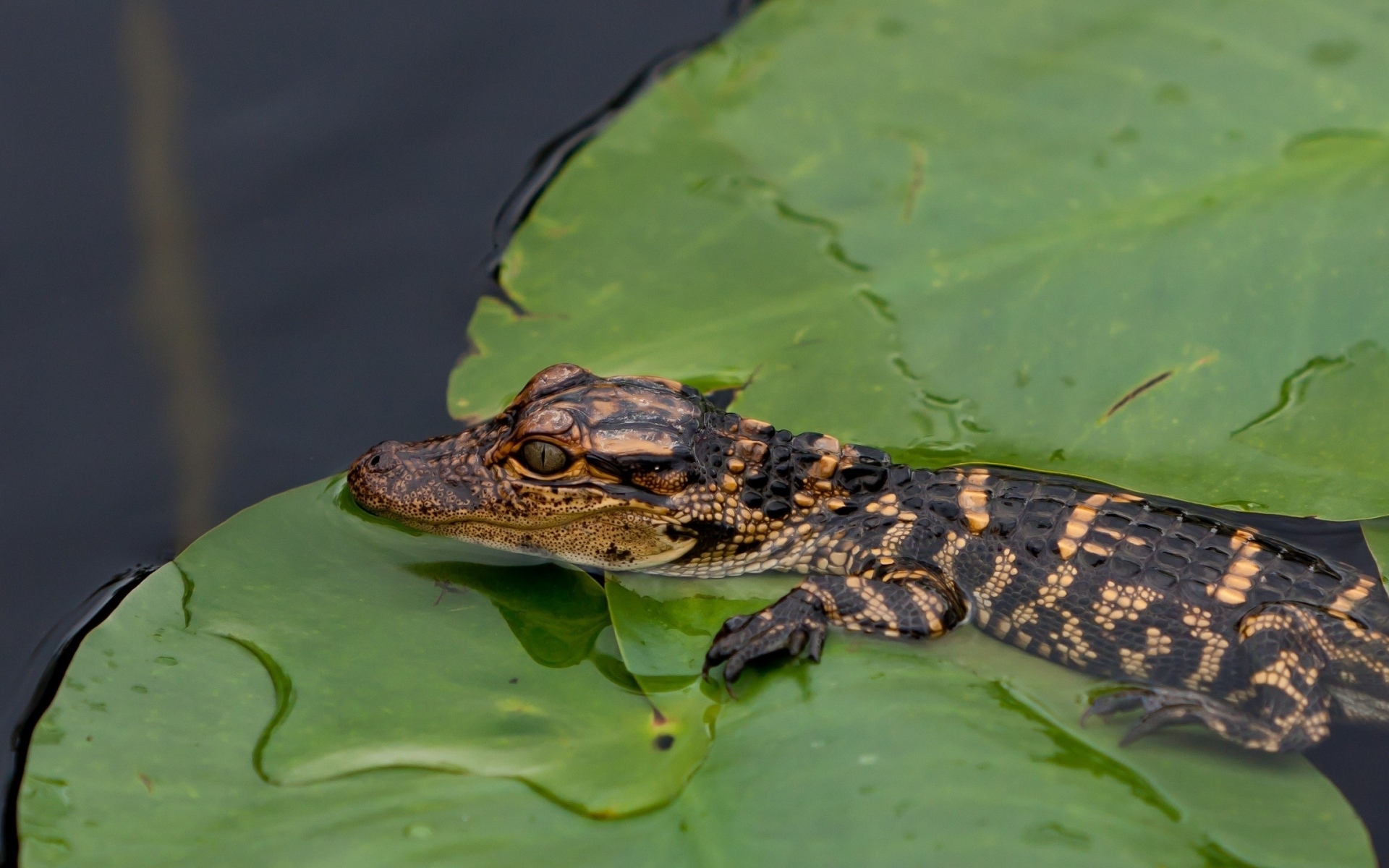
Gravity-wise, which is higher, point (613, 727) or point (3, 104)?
point (3, 104)

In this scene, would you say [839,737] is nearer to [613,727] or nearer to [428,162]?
[613,727]

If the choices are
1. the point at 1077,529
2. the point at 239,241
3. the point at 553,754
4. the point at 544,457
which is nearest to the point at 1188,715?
the point at 1077,529

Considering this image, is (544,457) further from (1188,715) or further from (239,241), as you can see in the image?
(1188,715)

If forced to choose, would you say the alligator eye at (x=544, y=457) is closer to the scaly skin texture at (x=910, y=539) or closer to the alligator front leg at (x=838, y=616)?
the scaly skin texture at (x=910, y=539)

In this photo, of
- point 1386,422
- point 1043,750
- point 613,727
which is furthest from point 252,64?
point 1386,422

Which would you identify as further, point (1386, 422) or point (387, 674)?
point (1386, 422)

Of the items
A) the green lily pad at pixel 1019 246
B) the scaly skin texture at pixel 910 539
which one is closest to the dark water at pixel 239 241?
the scaly skin texture at pixel 910 539
